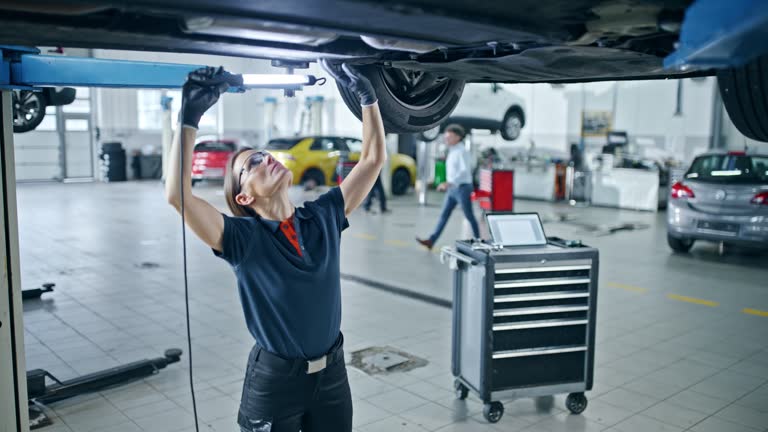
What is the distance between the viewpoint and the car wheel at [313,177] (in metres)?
14.7

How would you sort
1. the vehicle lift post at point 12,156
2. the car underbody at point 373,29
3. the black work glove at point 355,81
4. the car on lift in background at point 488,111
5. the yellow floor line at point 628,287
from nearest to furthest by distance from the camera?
the car underbody at point 373,29 → the black work glove at point 355,81 → the vehicle lift post at point 12,156 → the yellow floor line at point 628,287 → the car on lift in background at point 488,111

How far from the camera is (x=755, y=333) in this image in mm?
5121

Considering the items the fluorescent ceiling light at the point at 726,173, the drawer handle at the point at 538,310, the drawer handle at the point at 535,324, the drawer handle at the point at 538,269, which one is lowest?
the drawer handle at the point at 535,324

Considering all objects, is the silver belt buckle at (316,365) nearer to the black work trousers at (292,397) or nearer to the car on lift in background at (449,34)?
the black work trousers at (292,397)

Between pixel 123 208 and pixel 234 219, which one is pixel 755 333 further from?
pixel 123 208

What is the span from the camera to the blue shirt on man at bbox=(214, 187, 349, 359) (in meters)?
2.10

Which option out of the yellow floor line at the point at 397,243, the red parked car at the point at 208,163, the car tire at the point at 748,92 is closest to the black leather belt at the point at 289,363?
the car tire at the point at 748,92

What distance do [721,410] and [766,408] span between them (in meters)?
0.29

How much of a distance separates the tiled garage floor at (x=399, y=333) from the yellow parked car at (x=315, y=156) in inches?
206

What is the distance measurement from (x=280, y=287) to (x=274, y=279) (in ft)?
0.11

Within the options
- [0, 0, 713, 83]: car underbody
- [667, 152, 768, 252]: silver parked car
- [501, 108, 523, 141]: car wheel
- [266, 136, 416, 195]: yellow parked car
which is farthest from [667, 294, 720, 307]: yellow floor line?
[266, 136, 416, 195]: yellow parked car

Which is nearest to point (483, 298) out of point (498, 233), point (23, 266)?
point (498, 233)

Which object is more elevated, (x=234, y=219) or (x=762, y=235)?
(x=234, y=219)

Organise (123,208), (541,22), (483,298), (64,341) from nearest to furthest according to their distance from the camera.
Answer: (541,22)
(483,298)
(64,341)
(123,208)
